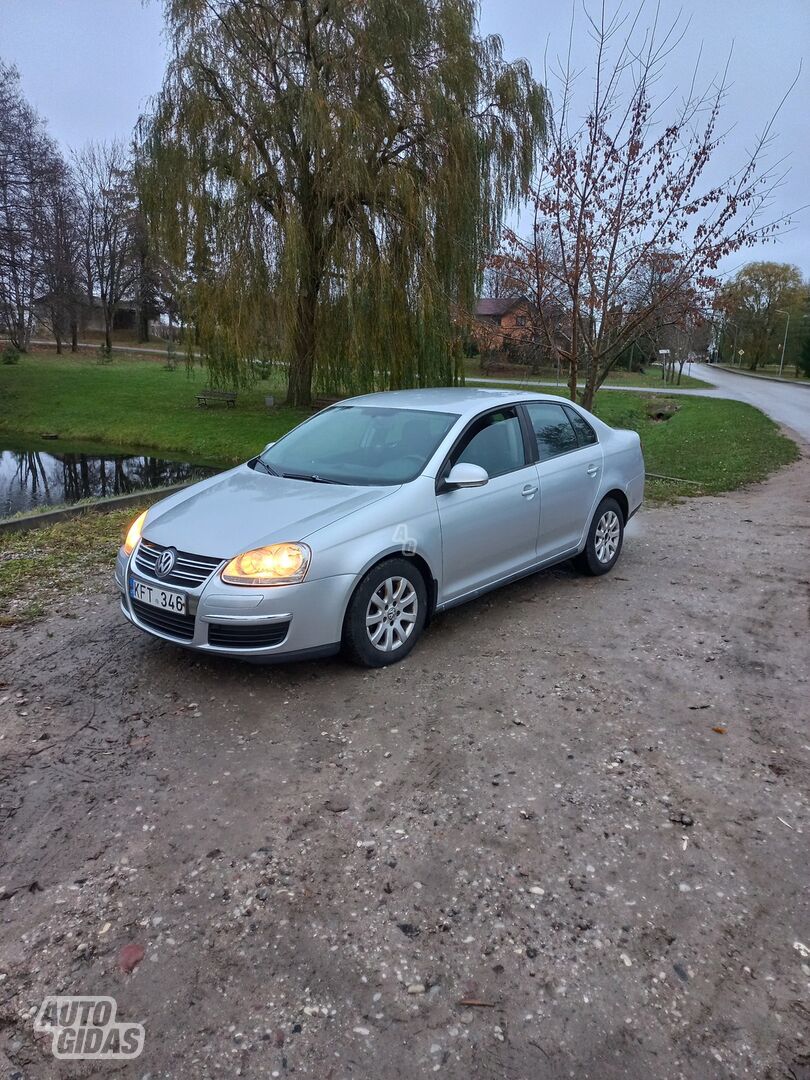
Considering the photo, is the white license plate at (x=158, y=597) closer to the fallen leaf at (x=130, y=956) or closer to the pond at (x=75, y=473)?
the fallen leaf at (x=130, y=956)

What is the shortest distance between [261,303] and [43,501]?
20.5 feet

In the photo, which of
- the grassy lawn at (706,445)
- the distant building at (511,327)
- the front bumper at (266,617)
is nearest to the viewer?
the front bumper at (266,617)

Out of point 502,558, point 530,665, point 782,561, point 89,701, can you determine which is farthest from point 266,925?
point 782,561

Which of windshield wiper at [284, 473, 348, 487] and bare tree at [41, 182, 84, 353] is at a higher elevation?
bare tree at [41, 182, 84, 353]

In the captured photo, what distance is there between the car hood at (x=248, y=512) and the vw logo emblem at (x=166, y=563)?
46 mm

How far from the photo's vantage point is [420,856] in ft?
8.88

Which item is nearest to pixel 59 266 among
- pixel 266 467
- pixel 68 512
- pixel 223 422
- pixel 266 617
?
pixel 223 422

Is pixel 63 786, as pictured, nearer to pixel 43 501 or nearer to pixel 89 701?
pixel 89 701

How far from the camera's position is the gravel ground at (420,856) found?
2.04 m

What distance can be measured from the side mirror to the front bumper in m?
0.95

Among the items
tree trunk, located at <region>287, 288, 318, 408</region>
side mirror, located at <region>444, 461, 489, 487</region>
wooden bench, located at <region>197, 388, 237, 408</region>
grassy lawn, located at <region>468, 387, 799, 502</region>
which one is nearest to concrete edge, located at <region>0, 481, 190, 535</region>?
side mirror, located at <region>444, 461, 489, 487</region>

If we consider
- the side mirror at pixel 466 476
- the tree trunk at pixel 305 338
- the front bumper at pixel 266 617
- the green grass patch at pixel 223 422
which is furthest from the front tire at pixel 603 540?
the tree trunk at pixel 305 338

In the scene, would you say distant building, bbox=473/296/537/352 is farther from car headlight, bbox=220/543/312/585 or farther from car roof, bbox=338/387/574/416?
car headlight, bbox=220/543/312/585

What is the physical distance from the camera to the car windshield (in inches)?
179
